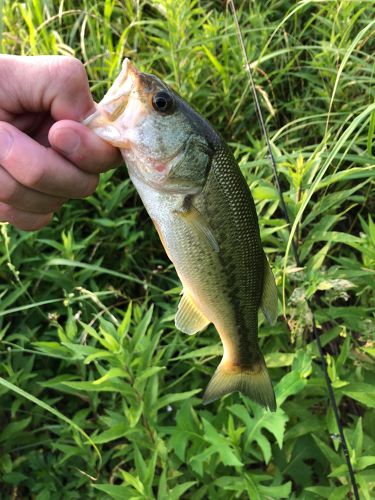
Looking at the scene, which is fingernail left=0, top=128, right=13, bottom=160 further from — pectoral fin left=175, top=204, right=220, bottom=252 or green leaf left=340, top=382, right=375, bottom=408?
green leaf left=340, top=382, right=375, bottom=408

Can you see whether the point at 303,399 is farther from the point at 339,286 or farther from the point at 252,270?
the point at 252,270

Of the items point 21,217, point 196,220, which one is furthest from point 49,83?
point 196,220

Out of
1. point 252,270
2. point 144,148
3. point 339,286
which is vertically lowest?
point 339,286

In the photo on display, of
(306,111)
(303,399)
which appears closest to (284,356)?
(303,399)

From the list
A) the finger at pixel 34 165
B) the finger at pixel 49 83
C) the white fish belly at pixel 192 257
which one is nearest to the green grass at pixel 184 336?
the white fish belly at pixel 192 257

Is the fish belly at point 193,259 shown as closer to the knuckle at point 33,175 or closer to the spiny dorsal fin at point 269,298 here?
the spiny dorsal fin at point 269,298

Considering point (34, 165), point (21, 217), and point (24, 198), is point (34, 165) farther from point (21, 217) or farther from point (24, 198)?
point (21, 217)

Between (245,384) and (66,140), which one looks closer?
(66,140)
